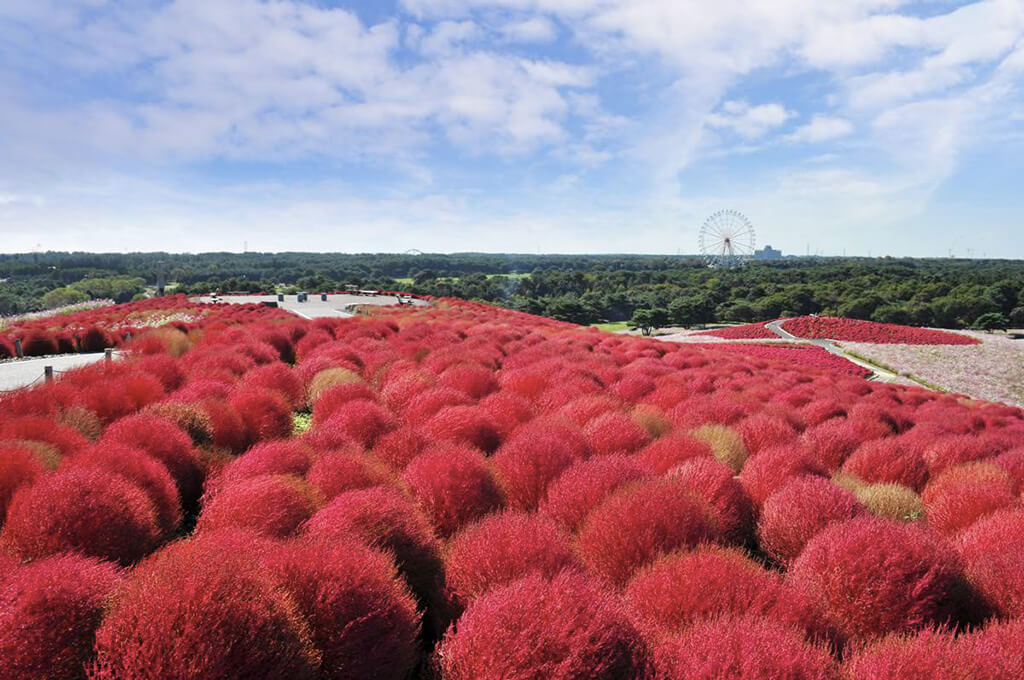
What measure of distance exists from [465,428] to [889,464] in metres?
4.88

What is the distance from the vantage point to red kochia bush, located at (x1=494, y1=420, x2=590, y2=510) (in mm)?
4727

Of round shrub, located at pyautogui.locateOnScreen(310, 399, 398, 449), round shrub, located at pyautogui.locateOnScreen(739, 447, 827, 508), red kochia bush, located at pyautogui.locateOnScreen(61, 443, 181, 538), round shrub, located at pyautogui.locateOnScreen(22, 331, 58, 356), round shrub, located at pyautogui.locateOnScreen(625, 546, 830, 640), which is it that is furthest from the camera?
round shrub, located at pyautogui.locateOnScreen(22, 331, 58, 356)

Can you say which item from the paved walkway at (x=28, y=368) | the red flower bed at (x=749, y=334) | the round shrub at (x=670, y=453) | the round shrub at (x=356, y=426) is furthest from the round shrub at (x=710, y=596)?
the red flower bed at (x=749, y=334)

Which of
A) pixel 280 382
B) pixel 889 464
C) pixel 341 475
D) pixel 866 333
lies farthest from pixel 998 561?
pixel 866 333

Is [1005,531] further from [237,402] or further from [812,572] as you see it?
[237,402]

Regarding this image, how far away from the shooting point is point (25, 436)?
4.78 meters

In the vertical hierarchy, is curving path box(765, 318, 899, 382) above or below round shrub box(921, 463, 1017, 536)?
below

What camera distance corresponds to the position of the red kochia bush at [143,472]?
3889 millimetres

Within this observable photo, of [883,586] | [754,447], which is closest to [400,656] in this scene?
[883,586]

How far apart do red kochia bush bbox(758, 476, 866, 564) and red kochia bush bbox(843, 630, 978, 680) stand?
52.0 inches

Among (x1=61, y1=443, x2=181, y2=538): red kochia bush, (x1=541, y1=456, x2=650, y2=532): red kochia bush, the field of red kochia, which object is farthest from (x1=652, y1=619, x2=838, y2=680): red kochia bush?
(x1=61, y1=443, x2=181, y2=538): red kochia bush

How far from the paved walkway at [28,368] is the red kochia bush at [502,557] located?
28.7 feet

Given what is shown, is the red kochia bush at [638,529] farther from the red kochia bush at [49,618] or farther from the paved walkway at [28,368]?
the paved walkway at [28,368]

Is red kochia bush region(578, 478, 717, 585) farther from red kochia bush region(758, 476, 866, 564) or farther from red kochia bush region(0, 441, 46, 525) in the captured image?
red kochia bush region(0, 441, 46, 525)
